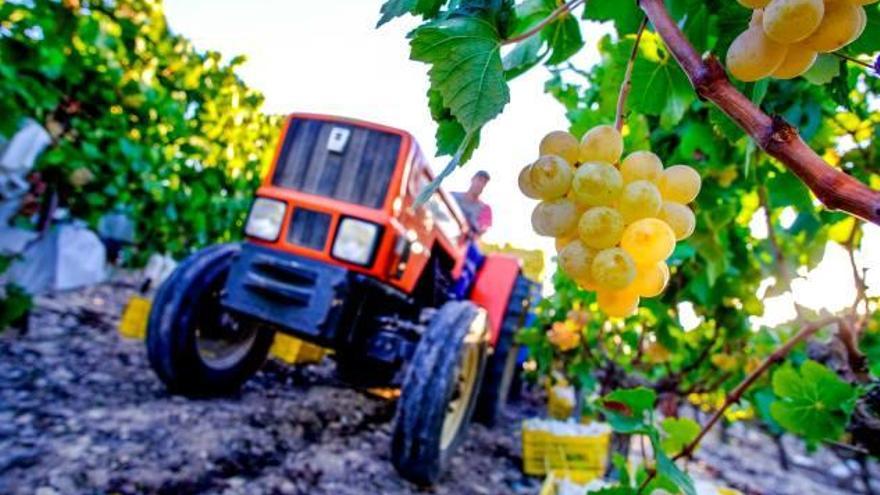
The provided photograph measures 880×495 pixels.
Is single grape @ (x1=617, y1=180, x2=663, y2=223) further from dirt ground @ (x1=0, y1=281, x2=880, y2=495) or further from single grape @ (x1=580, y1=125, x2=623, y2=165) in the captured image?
dirt ground @ (x1=0, y1=281, x2=880, y2=495)

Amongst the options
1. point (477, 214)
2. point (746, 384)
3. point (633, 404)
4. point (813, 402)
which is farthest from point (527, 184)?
point (477, 214)

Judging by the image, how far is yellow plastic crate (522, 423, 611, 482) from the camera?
329 centimetres

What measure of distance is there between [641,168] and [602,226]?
0.30ft

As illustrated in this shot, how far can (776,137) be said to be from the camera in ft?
1.23

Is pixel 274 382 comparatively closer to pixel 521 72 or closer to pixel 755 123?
pixel 521 72

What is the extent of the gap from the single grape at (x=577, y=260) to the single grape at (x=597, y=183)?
0.06 meters

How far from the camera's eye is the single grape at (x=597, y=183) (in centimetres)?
55

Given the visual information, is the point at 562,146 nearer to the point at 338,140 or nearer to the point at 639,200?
the point at 639,200

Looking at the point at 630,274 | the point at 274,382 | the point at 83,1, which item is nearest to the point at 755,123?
the point at 630,274

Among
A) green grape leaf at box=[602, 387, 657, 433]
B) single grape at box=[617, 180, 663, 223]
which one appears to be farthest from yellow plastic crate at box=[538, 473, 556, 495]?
single grape at box=[617, 180, 663, 223]

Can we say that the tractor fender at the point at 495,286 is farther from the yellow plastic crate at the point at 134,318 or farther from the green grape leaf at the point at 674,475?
the green grape leaf at the point at 674,475

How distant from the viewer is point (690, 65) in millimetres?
435

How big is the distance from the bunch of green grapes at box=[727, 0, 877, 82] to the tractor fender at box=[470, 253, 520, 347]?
386 cm

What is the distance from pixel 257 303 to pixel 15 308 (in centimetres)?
107
